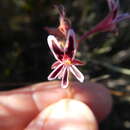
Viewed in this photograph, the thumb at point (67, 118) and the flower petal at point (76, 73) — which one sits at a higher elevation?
the flower petal at point (76, 73)

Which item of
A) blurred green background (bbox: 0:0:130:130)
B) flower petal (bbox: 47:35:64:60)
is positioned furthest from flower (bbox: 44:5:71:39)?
blurred green background (bbox: 0:0:130:130)

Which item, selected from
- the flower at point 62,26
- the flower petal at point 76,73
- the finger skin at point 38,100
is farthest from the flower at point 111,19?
the finger skin at point 38,100

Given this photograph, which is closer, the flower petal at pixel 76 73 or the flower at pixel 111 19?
the flower petal at pixel 76 73

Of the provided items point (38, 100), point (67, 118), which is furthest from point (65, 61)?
point (38, 100)

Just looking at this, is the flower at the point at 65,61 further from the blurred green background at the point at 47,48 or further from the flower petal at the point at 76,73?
the blurred green background at the point at 47,48

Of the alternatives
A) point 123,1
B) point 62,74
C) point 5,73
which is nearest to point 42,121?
point 62,74

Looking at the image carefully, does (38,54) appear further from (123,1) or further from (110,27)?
(110,27)

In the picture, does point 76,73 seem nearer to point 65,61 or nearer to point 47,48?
point 65,61
